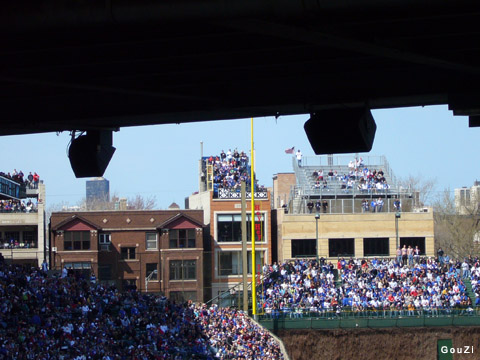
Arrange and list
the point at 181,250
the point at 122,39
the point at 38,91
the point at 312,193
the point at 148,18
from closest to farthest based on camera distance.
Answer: the point at 148,18
the point at 122,39
the point at 38,91
the point at 181,250
the point at 312,193

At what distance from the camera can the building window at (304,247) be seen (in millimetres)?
53969

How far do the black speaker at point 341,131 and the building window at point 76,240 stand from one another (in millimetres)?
43153

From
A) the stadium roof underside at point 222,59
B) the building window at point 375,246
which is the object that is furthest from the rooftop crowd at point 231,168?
the stadium roof underside at point 222,59

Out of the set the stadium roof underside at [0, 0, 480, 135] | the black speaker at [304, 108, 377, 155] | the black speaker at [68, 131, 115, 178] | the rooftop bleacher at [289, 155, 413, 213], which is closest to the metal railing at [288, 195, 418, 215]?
the rooftop bleacher at [289, 155, 413, 213]

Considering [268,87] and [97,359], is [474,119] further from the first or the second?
[97,359]

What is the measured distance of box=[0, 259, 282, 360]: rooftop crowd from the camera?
86.5 ft

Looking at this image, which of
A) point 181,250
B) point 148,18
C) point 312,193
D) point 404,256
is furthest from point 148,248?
point 148,18

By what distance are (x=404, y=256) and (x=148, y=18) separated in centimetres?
4278

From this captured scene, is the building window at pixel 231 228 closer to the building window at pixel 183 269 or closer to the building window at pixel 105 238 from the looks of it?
the building window at pixel 183 269

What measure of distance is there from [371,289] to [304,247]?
10.6 metres

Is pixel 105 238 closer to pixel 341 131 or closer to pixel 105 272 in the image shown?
pixel 105 272

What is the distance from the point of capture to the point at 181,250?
52.6m

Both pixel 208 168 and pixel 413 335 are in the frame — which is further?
pixel 208 168

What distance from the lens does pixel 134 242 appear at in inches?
2095
